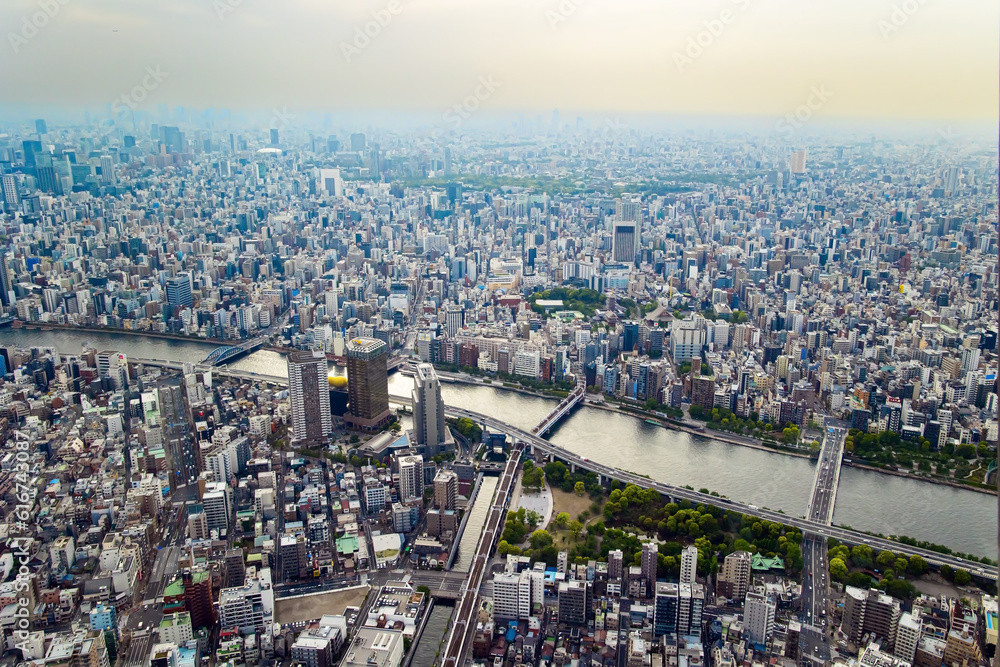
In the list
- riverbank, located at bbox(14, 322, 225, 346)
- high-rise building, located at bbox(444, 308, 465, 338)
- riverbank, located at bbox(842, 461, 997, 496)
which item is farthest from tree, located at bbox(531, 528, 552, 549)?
riverbank, located at bbox(14, 322, 225, 346)

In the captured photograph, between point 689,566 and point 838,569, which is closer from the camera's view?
point 689,566

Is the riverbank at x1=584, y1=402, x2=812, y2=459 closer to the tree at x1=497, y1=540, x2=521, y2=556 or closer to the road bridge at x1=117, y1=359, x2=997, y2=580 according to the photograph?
the road bridge at x1=117, y1=359, x2=997, y2=580

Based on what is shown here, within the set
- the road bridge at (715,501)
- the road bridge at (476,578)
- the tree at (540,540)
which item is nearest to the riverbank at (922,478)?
the road bridge at (715,501)

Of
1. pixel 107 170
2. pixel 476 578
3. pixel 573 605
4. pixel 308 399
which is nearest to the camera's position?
pixel 573 605

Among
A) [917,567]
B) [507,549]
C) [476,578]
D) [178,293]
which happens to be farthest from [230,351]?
[917,567]

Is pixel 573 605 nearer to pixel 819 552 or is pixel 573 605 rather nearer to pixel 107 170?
pixel 819 552
